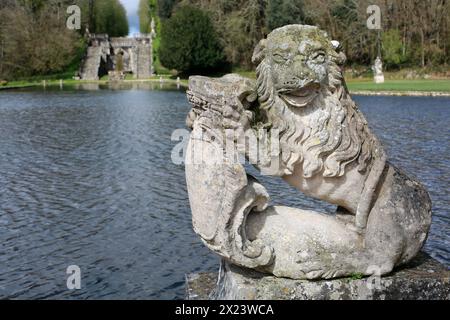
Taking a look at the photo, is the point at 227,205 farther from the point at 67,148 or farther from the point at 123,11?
the point at 123,11

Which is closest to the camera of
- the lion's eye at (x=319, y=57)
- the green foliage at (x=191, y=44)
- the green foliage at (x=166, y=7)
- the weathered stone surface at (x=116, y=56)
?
the lion's eye at (x=319, y=57)

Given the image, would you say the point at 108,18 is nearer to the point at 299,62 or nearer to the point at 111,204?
the point at 111,204

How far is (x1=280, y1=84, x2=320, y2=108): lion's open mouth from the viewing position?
4.45 meters

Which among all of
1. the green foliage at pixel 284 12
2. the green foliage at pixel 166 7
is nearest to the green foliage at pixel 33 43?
the green foliage at pixel 166 7

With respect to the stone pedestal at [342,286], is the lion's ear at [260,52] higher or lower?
higher

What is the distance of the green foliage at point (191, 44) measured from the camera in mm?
61031

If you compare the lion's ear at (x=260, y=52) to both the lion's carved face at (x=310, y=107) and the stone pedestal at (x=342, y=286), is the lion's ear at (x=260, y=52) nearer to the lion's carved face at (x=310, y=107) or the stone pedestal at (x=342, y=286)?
the lion's carved face at (x=310, y=107)

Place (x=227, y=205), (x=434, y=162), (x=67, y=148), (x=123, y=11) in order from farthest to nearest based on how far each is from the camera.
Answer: (x=123, y=11) < (x=67, y=148) < (x=434, y=162) < (x=227, y=205)

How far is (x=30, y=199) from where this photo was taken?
36.9 feet

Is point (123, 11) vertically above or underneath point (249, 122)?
above

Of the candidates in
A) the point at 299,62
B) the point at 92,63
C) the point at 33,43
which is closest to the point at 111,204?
the point at 299,62

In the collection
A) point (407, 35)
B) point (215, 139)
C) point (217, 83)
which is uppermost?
point (407, 35)

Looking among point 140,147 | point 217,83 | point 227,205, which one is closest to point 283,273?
point 227,205

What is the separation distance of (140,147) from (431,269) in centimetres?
1327
